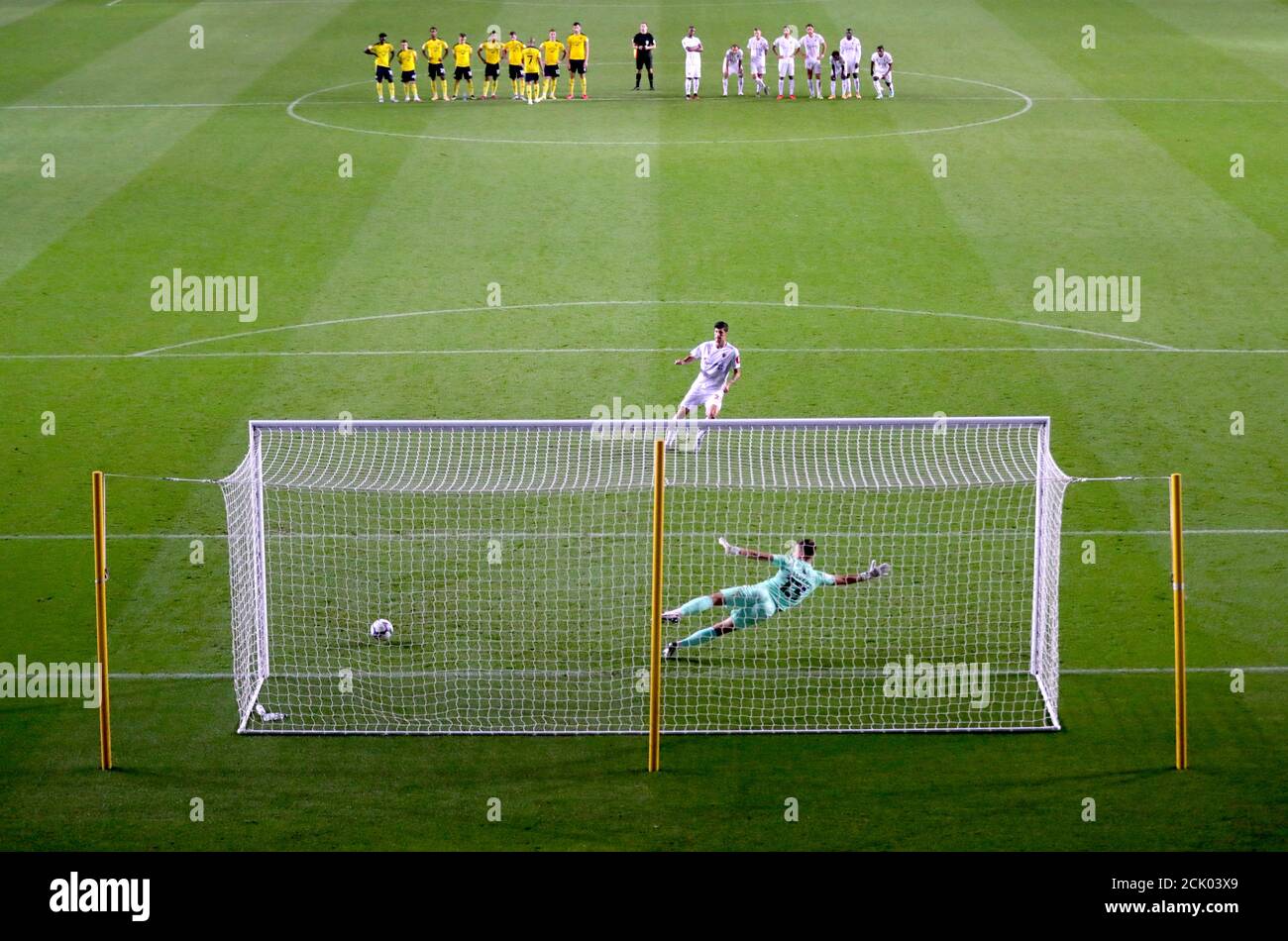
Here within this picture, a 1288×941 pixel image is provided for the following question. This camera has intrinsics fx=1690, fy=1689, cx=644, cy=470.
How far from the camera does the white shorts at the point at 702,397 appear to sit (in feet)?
68.3

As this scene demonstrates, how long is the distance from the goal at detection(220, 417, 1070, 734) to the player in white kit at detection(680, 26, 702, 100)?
776 inches

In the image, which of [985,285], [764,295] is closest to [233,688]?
[764,295]

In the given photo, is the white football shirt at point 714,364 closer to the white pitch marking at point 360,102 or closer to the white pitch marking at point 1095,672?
the white pitch marking at point 1095,672

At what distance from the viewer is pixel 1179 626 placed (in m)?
13.3

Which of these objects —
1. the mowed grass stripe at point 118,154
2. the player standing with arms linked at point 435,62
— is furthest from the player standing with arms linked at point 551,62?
the mowed grass stripe at point 118,154

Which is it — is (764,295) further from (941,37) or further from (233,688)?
(941,37)

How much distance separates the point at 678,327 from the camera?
84.1 ft

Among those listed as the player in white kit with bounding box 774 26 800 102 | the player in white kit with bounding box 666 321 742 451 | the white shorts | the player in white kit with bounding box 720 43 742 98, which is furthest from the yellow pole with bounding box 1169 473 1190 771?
the player in white kit with bounding box 720 43 742 98

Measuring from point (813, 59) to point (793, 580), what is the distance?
87.9 feet

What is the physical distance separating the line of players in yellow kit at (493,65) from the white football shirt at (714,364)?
2046 cm

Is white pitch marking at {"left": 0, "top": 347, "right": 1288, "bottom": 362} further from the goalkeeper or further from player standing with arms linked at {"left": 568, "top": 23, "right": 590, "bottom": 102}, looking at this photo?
player standing with arms linked at {"left": 568, "top": 23, "right": 590, "bottom": 102}
